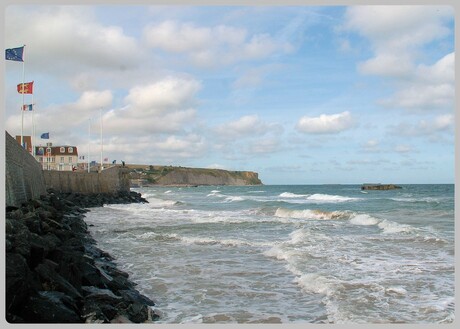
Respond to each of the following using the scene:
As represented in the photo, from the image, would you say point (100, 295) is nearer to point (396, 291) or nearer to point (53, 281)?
point (53, 281)

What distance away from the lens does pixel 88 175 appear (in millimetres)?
40938

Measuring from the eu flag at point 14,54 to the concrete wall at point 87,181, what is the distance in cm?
1714

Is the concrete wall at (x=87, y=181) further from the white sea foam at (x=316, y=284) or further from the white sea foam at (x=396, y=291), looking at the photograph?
the white sea foam at (x=396, y=291)

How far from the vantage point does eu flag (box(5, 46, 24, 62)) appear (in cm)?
1959

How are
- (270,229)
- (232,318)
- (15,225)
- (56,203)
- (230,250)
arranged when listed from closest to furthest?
(232,318) < (15,225) < (230,250) < (270,229) < (56,203)

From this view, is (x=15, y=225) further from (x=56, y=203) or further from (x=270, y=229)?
(x=56, y=203)

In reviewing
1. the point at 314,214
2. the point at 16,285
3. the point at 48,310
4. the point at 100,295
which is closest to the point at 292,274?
the point at 100,295

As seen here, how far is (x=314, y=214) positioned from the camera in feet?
86.9

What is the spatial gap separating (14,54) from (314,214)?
17612 mm

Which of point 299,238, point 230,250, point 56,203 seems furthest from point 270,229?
point 56,203

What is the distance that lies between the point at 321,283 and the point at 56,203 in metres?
14.8

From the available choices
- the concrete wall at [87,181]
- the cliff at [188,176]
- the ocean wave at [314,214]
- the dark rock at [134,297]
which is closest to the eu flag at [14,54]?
the ocean wave at [314,214]

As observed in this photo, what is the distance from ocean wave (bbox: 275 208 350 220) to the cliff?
113m

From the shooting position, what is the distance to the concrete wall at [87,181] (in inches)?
1439
